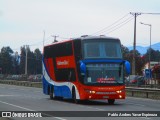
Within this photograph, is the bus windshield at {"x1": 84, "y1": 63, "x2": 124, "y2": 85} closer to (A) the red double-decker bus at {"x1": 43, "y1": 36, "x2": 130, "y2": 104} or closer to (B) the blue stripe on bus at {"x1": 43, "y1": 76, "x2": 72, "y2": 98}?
(A) the red double-decker bus at {"x1": 43, "y1": 36, "x2": 130, "y2": 104}

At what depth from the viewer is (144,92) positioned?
4178cm

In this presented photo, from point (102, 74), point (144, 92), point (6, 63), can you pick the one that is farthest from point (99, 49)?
point (6, 63)

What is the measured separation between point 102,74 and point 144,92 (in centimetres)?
1510

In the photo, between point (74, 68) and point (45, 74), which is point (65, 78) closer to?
point (74, 68)

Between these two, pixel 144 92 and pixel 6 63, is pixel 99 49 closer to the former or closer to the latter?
pixel 144 92

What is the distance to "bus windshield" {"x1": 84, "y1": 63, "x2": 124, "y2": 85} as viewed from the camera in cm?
2736

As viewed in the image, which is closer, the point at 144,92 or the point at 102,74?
the point at 102,74

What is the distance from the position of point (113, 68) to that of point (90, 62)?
1307 mm

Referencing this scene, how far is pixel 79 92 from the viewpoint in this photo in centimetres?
2797

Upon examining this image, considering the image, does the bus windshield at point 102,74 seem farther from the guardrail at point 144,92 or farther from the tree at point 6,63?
the tree at point 6,63

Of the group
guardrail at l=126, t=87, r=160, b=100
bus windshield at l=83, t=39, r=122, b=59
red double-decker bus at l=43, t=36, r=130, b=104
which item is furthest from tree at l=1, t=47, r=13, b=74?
bus windshield at l=83, t=39, r=122, b=59

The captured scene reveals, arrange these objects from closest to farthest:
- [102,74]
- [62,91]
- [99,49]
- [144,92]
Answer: [102,74]
[99,49]
[62,91]
[144,92]

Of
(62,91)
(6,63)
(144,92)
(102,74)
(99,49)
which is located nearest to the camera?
(102,74)

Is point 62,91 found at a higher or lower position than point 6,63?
lower
